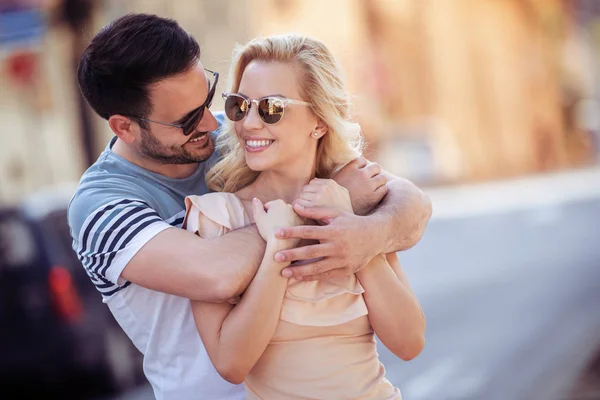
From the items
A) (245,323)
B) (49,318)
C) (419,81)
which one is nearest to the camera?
(245,323)

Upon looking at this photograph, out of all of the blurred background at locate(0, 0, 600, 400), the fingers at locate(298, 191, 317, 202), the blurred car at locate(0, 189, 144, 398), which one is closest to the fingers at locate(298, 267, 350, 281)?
the fingers at locate(298, 191, 317, 202)

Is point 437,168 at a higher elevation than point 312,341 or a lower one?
lower

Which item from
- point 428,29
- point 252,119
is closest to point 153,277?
point 252,119

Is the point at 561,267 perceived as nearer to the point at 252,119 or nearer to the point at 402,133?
the point at 252,119

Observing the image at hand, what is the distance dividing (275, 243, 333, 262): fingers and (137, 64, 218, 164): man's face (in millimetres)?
587

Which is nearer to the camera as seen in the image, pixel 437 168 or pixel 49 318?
pixel 49 318

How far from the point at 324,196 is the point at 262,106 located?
12.5 inches

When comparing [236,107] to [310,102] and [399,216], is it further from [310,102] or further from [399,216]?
[399,216]

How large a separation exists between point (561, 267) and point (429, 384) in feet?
15.6

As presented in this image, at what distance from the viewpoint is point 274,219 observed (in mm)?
2576

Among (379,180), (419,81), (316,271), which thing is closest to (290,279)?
(316,271)

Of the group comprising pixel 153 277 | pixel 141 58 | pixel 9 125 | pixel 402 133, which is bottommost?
pixel 402 133

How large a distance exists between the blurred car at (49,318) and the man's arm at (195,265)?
207 inches

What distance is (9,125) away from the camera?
49.8 feet
